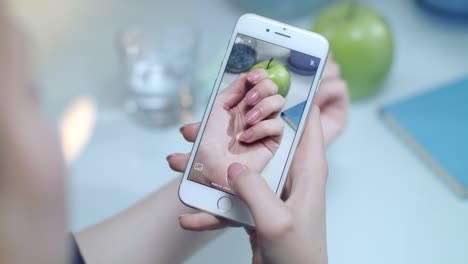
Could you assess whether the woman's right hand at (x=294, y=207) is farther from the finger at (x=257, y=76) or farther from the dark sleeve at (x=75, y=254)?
the dark sleeve at (x=75, y=254)

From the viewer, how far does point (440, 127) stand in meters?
0.61

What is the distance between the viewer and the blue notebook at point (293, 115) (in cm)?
40

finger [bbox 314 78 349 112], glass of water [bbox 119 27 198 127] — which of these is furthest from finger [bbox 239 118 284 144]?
glass of water [bbox 119 27 198 127]

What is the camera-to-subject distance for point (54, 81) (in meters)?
0.65

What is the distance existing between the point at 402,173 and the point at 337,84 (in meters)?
0.13

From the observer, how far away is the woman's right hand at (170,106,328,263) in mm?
351

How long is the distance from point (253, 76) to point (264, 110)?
0.08ft

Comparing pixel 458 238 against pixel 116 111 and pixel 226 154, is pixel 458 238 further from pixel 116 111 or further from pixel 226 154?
pixel 116 111

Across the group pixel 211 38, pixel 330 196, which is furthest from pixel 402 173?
pixel 211 38

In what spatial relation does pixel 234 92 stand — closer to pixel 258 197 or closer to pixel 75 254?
pixel 258 197

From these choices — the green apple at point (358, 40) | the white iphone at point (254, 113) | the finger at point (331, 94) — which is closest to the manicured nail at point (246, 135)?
the white iphone at point (254, 113)

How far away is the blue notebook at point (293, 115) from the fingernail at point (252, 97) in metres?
0.02

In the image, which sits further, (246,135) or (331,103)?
(331,103)

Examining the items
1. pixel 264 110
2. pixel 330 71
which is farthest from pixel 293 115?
pixel 330 71
